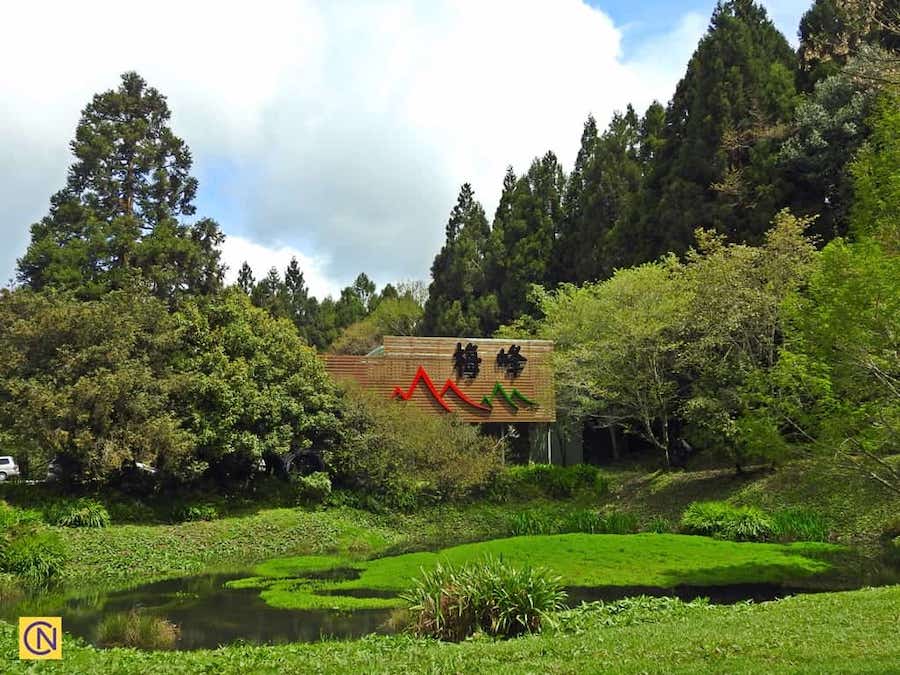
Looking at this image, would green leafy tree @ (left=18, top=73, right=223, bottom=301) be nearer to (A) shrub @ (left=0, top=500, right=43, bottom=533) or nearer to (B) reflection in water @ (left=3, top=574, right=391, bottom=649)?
(A) shrub @ (left=0, top=500, right=43, bottom=533)

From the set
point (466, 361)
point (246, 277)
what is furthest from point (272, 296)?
point (466, 361)

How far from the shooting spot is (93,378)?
2161cm

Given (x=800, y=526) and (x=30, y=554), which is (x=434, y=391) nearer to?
(x=800, y=526)

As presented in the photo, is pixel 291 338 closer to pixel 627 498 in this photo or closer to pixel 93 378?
pixel 93 378

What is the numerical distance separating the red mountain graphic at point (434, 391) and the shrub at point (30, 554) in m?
13.8

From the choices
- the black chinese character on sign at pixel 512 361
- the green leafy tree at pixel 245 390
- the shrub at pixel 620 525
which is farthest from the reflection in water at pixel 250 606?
the black chinese character on sign at pixel 512 361

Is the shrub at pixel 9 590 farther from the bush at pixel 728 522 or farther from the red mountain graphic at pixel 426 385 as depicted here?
the bush at pixel 728 522

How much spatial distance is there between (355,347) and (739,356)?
38.7 m

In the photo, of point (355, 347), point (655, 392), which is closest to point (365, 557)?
point (655, 392)

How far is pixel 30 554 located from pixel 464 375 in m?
17.2

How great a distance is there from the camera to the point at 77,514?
21.3m

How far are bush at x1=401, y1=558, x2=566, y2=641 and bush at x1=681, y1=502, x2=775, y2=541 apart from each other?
1080 cm

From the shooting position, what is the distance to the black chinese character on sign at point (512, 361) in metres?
32.1

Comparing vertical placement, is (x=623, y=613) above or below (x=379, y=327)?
below
